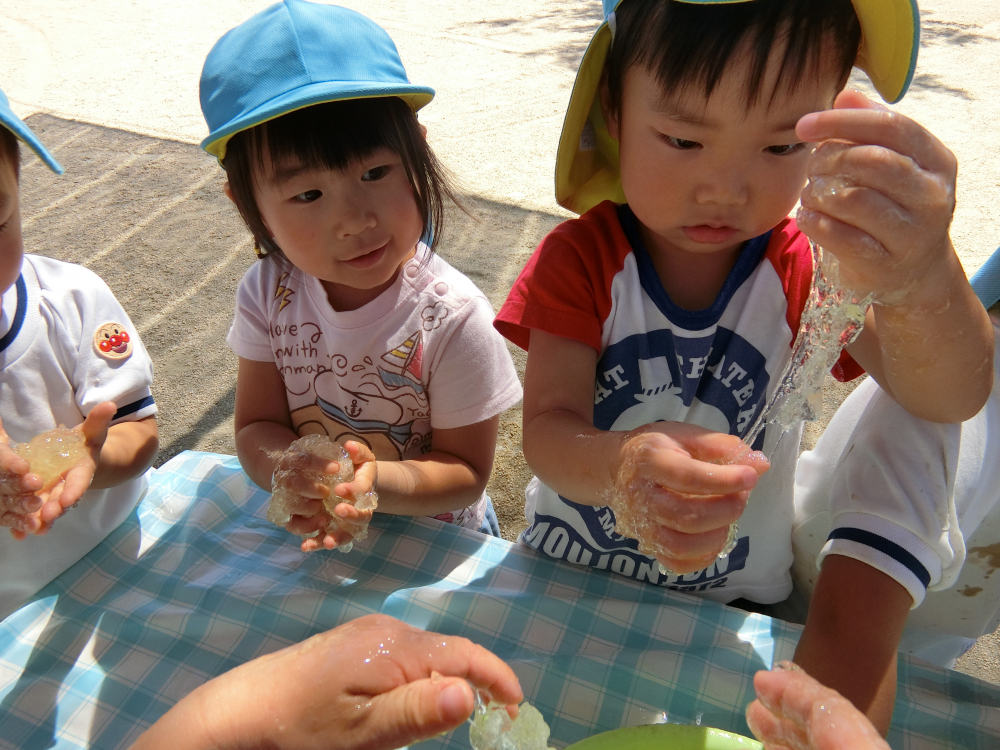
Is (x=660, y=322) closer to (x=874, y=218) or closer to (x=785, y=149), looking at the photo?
(x=785, y=149)

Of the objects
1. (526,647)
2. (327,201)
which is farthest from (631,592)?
(327,201)

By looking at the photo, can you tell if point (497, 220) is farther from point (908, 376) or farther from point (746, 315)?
point (908, 376)

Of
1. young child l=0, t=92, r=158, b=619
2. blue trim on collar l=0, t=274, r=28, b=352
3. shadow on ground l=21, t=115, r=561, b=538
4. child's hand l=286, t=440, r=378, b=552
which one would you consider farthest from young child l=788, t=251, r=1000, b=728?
blue trim on collar l=0, t=274, r=28, b=352

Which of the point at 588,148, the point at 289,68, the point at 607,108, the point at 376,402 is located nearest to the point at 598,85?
the point at 607,108

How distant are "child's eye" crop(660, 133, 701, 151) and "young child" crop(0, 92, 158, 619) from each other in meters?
1.07

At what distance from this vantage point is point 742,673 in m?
1.26

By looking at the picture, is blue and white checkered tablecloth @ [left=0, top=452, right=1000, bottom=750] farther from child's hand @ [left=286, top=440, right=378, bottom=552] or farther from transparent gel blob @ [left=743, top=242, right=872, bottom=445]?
transparent gel blob @ [left=743, top=242, right=872, bottom=445]

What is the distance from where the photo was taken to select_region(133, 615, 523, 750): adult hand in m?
0.76

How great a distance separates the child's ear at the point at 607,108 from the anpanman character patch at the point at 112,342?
3.43ft

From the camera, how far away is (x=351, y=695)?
81cm

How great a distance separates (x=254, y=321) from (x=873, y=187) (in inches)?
48.5

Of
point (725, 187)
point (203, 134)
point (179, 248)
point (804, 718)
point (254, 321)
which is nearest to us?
point (804, 718)

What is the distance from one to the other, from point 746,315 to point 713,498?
1.74 ft

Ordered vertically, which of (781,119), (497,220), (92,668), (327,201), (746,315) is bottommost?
(497,220)
